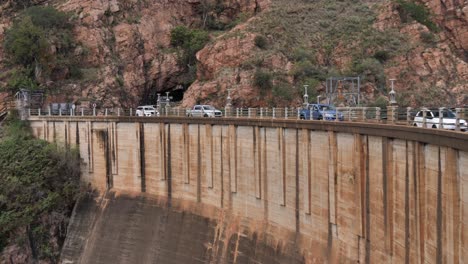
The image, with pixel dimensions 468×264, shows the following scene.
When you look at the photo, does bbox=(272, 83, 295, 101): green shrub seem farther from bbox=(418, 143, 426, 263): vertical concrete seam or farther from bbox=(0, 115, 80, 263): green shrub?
bbox=(418, 143, 426, 263): vertical concrete seam

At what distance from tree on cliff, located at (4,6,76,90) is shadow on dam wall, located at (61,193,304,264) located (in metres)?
21.7

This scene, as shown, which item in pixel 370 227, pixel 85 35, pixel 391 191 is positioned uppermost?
pixel 85 35

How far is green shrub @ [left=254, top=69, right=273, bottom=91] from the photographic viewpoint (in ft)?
184

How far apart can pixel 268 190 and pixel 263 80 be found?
27.3 metres

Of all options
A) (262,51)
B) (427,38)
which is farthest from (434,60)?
(262,51)

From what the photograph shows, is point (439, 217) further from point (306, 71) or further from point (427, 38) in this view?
point (427, 38)

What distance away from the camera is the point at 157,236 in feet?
123

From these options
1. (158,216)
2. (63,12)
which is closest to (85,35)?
(63,12)

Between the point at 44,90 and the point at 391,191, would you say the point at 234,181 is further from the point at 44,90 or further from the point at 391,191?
the point at 44,90

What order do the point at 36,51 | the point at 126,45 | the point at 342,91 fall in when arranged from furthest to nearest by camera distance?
the point at 126,45, the point at 36,51, the point at 342,91

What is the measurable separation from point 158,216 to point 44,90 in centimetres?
2838

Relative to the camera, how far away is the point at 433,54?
58719mm

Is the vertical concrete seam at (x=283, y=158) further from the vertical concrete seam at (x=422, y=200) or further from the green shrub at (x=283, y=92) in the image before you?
the green shrub at (x=283, y=92)

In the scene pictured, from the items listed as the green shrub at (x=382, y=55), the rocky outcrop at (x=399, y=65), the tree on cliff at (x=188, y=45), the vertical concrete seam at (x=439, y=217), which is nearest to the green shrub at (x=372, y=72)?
the rocky outcrop at (x=399, y=65)
